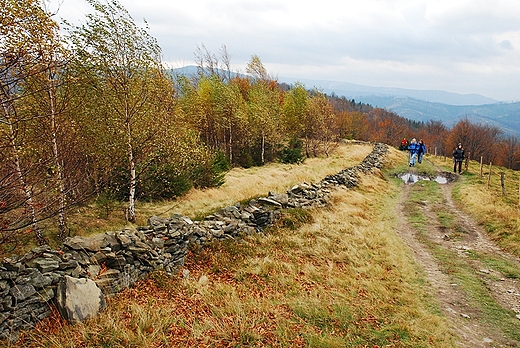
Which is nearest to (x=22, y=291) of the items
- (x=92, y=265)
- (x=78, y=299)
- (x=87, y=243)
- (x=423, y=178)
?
(x=78, y=299)

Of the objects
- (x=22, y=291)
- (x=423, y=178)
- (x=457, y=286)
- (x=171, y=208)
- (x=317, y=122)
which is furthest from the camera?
(x=317, y=122)

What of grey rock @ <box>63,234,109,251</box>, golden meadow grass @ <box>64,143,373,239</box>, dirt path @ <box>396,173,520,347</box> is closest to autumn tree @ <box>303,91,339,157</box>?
golden meadow grass @ <box>64,143,373,239</box>

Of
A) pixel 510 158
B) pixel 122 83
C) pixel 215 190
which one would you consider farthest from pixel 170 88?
pixel 510 158

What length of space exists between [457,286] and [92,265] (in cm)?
927

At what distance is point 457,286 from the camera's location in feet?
27.5

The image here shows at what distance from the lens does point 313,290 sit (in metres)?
7.58

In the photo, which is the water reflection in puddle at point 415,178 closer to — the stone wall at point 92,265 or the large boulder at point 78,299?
the stone wall at point 92,265

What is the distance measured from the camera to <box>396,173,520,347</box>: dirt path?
641 centimetres

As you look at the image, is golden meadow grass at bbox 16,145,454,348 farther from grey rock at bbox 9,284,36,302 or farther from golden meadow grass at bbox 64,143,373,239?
golden meadow grass at bbox 64,143,373,239

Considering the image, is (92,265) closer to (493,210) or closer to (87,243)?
(87,243)

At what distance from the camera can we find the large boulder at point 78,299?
5316 millimetres

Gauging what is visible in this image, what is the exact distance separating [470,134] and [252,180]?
57.2 m

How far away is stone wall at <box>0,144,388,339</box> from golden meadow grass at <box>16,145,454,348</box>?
0.30m

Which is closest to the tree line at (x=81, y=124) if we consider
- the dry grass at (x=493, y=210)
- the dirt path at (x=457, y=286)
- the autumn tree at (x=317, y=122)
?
the dirt path at (x=457, y=286)
